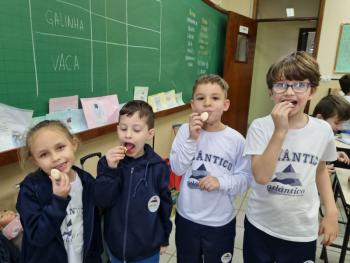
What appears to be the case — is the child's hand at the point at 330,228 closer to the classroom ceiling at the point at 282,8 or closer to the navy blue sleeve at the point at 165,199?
the navy blue sleeve at the point at 165,199

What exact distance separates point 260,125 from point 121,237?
74 centimetres

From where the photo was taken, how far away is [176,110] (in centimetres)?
292

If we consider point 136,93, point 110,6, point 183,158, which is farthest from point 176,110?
point 183,158

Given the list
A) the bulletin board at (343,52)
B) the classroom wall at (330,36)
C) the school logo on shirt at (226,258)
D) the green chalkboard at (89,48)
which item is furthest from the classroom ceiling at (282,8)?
the school logo on shirt at (226,258)

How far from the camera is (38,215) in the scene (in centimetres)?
96

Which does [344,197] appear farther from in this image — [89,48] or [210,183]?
[89,48]

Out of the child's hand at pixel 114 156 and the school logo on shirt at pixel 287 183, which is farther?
the school logo on shirt at pixel 287 183

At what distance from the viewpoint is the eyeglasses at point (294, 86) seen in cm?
110

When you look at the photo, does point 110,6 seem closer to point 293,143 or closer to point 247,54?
point 293,143

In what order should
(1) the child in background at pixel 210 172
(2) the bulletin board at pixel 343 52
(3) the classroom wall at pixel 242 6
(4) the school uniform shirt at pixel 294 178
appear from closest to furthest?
(4) the school uniform shirt at pixel 294 178, (1) the child in background at pixel 210 172, (2) the bulletin board at pixel 343 52, (3) the classroom wall at pixel 242 6

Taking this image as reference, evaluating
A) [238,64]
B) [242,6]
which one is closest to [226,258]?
[238,64]

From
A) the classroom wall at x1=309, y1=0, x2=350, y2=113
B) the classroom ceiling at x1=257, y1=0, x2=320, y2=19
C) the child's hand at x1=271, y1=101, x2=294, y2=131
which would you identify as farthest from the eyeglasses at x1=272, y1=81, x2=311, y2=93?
the classroom ceiling at x1=257, y1=0, x2=320, y2=19

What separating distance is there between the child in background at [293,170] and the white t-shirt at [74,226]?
0.70 m

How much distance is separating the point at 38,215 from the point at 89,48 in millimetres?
1085
